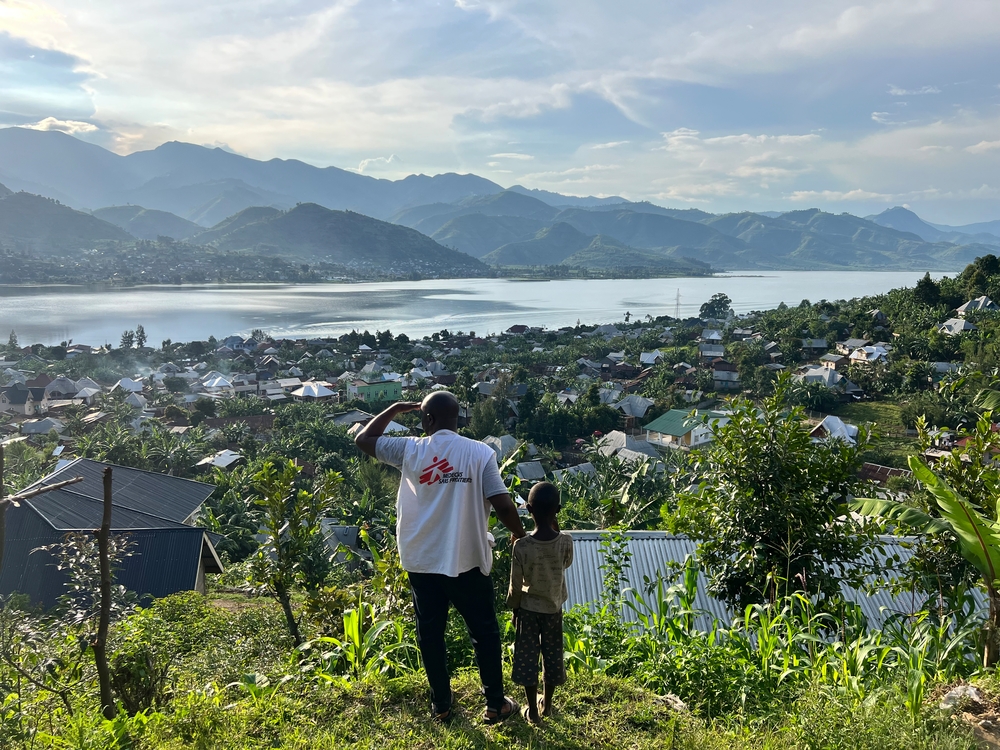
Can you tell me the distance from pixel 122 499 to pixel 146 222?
204554 mm

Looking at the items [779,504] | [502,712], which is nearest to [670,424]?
[779,504]

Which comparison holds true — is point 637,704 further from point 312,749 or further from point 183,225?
point 183,225

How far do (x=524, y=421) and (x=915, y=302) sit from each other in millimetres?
25751

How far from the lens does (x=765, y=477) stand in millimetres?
2951

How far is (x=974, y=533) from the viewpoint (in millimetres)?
2432

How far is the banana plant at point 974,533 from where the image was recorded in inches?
93.2

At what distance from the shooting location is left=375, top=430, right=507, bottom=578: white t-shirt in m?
2.01

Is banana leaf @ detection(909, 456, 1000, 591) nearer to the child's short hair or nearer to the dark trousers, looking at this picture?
the child's short hair

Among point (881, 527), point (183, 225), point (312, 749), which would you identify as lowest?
point (312, 749)

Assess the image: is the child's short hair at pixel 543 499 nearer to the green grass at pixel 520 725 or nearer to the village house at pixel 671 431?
the green grass at pixel 520 725

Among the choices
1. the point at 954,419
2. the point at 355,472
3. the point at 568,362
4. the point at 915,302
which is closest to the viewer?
the point at 355,472

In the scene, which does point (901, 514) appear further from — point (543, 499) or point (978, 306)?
point (978, 306)

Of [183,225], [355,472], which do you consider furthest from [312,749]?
[183,225]

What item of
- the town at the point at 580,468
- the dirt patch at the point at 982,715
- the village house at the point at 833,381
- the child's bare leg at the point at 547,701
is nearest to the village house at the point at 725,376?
the town at the point at 580,468
